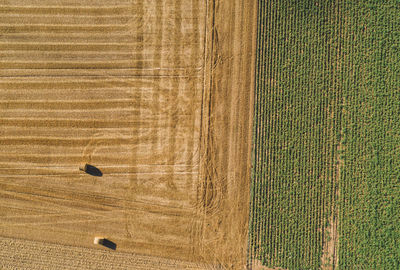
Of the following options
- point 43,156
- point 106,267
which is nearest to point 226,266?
point 106,267

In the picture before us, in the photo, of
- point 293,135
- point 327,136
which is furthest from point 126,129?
point 327,136

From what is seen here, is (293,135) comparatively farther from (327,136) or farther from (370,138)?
(370,138)

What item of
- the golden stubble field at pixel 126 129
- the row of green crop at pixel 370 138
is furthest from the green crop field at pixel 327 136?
the golden stubble field at pixel 126 129

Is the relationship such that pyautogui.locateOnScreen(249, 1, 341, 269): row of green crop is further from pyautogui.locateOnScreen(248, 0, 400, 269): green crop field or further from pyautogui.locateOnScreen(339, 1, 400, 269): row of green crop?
pyautogui.locateOnScreen(339, 1, 400, 269): row of green crop

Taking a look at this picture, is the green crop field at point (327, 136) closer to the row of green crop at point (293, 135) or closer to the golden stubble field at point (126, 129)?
the row of green crop at point (293, 135)

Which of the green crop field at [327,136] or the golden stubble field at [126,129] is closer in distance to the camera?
the green crop field at [327,136]

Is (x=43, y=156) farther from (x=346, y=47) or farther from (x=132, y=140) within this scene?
(x=346, y=47)
